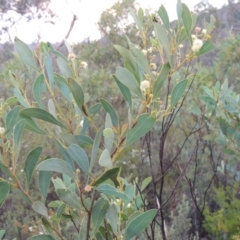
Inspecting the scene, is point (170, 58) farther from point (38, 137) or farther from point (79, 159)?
point (38, 137)

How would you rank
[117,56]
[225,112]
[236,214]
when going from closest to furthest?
1. [225,112]
2. [236,214]
3. [117,56]

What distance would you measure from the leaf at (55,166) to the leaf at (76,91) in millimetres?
120

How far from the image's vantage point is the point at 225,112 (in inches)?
79.1

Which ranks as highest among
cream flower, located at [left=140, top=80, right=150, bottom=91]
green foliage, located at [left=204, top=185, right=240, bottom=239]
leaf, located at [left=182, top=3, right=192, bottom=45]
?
leaf, located at [left=182, top=3, right=192, bottom=45]

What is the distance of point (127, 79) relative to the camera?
2.82 ft

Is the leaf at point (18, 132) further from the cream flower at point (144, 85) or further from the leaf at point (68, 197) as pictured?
the cream flower at point (144, 85)

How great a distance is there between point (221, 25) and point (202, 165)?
396 inches

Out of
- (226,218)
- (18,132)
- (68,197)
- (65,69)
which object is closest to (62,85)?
(65,69)

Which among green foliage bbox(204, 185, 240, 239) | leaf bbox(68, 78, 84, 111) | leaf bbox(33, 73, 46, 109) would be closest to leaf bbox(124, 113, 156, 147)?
leaf bbox(68, 78, 84, 111)

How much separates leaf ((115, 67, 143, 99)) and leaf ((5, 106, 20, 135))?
21cm

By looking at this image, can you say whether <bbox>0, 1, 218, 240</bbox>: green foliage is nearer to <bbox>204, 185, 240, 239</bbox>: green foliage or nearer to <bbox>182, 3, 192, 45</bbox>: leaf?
<bbox>182, 3, 192, 45</bbox>: leaf

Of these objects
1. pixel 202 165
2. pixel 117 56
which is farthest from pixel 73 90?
pixel 117 56

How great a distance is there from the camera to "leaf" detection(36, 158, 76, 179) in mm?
770

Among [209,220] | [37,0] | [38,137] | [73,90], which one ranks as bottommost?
[209,220]
